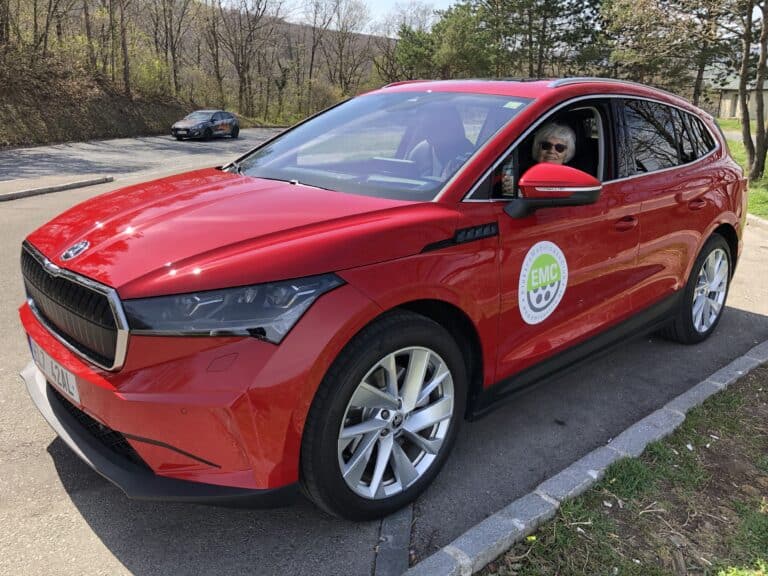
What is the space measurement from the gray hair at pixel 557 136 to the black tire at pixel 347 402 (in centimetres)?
117

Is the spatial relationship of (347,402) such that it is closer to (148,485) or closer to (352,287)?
(352,287)

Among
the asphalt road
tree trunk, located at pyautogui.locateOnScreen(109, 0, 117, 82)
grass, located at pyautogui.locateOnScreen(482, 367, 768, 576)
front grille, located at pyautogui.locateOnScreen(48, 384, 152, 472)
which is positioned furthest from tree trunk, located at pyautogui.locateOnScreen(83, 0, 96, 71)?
grass, located at pyautogui.locateOnScreen(482, 367, 768, 576)

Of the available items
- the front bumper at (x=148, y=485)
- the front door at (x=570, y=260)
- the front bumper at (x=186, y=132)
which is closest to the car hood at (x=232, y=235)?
the front door at (x=570, y=260)

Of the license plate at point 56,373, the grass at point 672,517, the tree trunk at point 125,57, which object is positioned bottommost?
the grass at point 672,517

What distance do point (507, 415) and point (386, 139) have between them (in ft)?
5.55

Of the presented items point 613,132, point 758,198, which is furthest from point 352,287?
point 758,198

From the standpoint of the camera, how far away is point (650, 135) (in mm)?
3852

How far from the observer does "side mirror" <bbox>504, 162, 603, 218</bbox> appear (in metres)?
2.73

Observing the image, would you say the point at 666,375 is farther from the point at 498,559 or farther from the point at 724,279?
the point at 498,559

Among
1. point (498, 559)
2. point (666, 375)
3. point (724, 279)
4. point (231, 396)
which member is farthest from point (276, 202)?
point (724, 279)

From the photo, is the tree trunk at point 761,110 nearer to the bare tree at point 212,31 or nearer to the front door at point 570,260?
the front door at point 570,260

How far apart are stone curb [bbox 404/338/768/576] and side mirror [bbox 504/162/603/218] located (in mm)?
1207

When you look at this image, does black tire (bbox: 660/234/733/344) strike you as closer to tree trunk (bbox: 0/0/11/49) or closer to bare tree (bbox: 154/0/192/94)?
tree trunk (bbox: 0/0/11/49)

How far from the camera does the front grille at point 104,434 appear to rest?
7.36 feet
